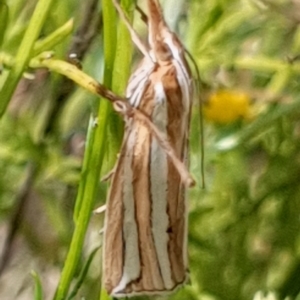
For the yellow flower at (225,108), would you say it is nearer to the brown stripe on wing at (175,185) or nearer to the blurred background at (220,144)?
the blurred background at (220,144)

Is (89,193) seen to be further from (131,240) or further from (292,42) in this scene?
(292,42)

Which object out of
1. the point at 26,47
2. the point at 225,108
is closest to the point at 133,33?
the point at 26,47

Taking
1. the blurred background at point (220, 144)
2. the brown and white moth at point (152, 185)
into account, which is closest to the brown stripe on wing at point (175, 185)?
the brown and white moth at point (152, 185)

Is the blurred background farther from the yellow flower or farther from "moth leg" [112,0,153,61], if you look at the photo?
"moth leg" [112,0,153,61]

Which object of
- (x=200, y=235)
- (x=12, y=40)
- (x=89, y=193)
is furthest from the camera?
(x=200, y=235)

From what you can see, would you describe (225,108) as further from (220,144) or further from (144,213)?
(144,213)

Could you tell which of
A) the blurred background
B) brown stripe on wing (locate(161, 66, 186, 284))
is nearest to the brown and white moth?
brown stripe on wing (locate(161, 66, 186, 284))

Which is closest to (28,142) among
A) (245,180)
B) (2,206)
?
(2,206)
